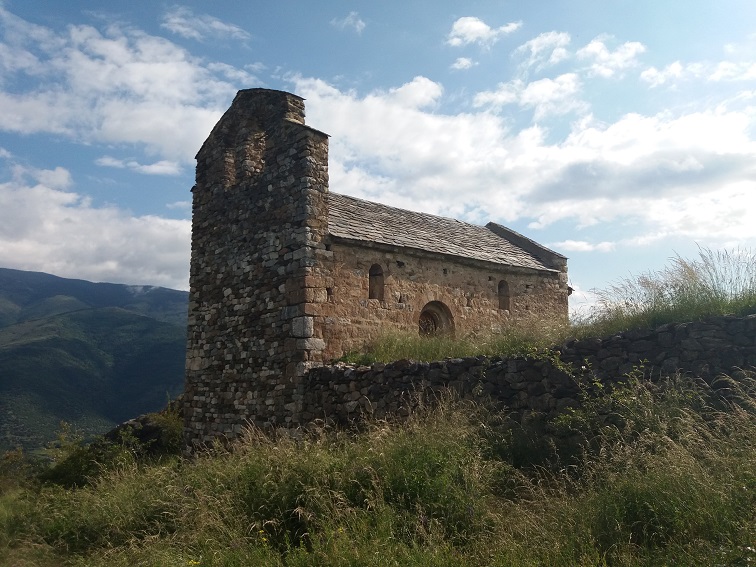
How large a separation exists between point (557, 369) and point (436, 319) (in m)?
6.76

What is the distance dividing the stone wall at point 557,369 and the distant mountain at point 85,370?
20.2 metres

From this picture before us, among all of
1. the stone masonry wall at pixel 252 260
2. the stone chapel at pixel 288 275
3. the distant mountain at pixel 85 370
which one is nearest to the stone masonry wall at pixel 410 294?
the stone chapel at pixel 288 275

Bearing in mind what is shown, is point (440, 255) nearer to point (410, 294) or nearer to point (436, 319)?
point (410, 294)

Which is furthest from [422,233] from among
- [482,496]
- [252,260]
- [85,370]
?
[85,370]

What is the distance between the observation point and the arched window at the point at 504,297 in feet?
52.5

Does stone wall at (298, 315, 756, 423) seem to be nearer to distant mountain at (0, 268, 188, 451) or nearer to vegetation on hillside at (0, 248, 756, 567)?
vegetation on hillside at (0, 248, 756, 567)

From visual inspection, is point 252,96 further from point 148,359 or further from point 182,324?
point 182,324

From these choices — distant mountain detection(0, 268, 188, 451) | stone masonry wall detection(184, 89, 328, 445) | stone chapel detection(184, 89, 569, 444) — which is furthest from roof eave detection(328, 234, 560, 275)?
distant mountain detection(0, 268, 188, 451)

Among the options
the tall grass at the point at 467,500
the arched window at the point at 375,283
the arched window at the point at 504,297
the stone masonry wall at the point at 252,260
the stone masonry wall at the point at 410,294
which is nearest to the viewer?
the tall grass at the point at 467,500

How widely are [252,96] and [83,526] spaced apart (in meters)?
9.57

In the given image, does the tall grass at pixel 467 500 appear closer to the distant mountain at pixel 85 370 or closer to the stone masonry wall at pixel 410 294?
the stone masonry wall at pixel 410 294

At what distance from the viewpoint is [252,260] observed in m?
12.9

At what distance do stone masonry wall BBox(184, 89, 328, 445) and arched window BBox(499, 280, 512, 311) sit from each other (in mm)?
6150

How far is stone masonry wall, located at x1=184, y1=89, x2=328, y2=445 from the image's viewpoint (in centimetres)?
1177
